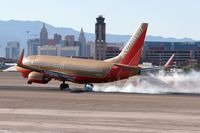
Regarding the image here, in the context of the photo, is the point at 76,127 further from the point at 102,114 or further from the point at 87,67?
the point at 87,67

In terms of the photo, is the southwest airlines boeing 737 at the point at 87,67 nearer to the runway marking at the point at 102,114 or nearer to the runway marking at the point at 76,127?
the runway marking at the point at 102,114

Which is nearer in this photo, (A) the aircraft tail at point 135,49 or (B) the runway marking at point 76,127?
(B) the runway marking at point 76,127

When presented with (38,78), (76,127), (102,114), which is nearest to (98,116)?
(102,114)

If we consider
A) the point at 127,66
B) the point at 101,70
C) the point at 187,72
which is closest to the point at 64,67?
the point at 101,70

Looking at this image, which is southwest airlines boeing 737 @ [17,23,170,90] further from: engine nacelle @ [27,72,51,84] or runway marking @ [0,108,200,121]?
runway marking @ [0,108,200,121]

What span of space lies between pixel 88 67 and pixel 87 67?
0.16 m

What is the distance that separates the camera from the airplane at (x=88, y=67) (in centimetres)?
Answer: 6725

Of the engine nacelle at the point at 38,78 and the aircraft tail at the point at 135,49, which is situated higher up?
the aircraft tail at the point at 135,49

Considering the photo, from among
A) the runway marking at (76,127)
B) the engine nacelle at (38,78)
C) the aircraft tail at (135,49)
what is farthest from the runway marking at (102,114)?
the engine nacelle at (38,78)

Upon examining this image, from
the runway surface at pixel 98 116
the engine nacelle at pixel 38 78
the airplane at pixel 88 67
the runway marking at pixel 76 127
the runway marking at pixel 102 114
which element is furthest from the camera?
the engine nacelle at pixel 38 78

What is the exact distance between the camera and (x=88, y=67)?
231ft

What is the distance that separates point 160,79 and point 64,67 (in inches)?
686

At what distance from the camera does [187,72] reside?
86250 millimetres

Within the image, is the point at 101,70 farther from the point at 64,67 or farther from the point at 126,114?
the point at 126,114
